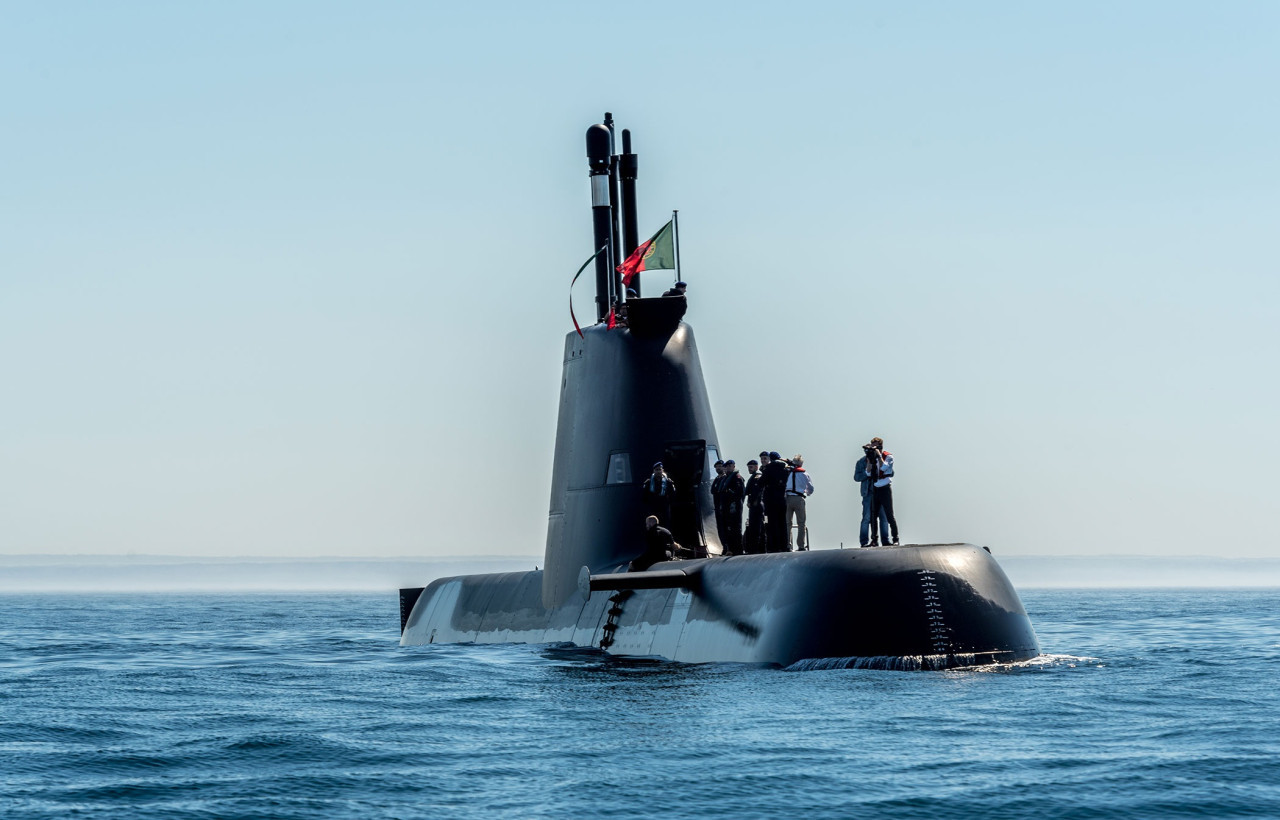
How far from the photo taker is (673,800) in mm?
9422

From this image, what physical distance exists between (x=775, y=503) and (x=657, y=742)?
7865 millimetres

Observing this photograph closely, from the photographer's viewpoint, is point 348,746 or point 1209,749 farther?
point 348,746

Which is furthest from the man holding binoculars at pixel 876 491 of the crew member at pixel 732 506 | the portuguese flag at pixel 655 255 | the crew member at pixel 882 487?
the portuguese flag at pixel 655 255

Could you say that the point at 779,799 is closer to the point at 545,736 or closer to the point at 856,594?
the point at 545,736

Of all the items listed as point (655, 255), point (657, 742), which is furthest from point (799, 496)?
point (657, 742)

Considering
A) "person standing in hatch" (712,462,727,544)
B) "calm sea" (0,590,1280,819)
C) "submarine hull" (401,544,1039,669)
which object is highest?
"person standing in hatch" (712,462,727,544)

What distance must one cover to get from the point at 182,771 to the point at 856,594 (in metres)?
7.47

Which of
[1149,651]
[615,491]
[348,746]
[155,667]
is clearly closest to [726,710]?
[348,746]

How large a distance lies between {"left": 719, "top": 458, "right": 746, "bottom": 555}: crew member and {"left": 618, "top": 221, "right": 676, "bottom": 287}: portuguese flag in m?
3.04

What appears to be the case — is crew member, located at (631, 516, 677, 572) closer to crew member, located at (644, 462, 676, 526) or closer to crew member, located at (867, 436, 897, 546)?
crew member, located at (644, 462, 676, 526)

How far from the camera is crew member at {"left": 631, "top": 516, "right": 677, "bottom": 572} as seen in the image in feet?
66.0

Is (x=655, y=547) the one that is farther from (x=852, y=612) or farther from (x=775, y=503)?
(x=852, y=612)

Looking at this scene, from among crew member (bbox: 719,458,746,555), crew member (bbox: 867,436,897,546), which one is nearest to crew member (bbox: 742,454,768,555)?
crew member (bbox: 719,458,746,555)

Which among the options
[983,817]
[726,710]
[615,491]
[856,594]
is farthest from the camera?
[615,491]
